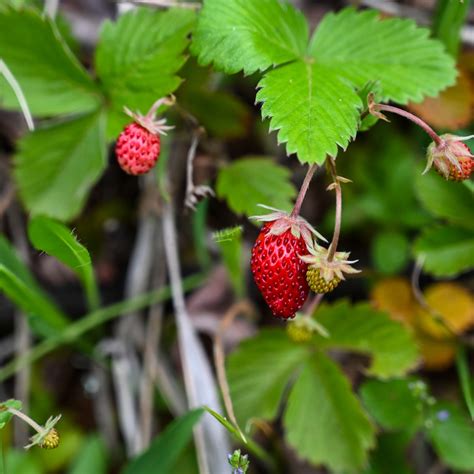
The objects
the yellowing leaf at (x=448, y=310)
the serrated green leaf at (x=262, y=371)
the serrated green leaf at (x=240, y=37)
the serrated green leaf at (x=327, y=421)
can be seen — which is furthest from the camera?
the yellowing leaf at (x=448, y=310)

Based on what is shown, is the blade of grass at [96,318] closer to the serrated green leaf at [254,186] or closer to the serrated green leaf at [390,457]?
the serrated green leaf at [254,186]

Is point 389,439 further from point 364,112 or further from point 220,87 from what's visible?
point 220,87

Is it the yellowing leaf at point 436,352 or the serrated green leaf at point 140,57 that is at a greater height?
the serrated green leaf at point 140,57

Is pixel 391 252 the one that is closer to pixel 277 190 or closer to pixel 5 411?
pixel 277 190

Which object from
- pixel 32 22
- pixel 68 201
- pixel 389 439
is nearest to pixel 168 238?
pixel 68 201

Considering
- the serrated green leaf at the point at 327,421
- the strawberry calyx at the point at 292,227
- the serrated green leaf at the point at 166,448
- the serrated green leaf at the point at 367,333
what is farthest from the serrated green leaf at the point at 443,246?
the serrated green leaf at the point at 166,448

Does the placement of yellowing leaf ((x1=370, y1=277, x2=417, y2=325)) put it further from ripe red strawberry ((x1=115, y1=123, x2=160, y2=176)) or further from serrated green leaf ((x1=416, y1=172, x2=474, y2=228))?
ripe red strawberry ((x1=115, y1=123, x2=160, y2=176))
